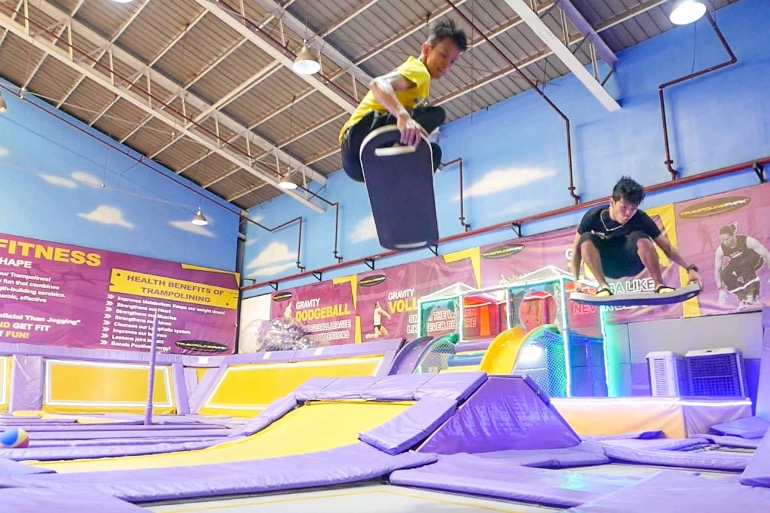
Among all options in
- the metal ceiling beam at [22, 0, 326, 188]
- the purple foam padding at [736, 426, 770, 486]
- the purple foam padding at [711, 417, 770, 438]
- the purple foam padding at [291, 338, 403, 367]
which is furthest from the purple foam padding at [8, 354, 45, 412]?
the purple foam padding at [736, 426, 770, 486]

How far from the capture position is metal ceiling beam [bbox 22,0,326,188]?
9.80 m

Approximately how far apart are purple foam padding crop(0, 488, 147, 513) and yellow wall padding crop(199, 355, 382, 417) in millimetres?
5302

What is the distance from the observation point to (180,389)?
919 centimetres

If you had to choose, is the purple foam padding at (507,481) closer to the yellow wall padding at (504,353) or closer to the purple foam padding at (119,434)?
the yellow wall padding at (504,353)

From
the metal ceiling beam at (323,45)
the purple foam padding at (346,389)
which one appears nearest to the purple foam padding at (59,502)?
the purple foam padding at (346,389)

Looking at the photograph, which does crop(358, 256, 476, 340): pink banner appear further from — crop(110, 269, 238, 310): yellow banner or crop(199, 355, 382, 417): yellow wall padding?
crop(110, 269, 238, 310): yellow banner

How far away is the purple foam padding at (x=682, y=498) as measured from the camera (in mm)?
1908

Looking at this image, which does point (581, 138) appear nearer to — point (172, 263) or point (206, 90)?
point (206, 90)

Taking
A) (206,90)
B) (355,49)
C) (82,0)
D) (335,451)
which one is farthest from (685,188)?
(82,0)

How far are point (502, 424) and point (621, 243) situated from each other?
63.3 inches

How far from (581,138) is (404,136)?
677 cm

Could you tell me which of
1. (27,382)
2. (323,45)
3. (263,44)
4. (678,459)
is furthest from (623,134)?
(27,382)

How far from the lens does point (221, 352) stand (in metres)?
13.3

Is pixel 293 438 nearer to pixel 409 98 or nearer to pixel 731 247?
pixel 409 98
